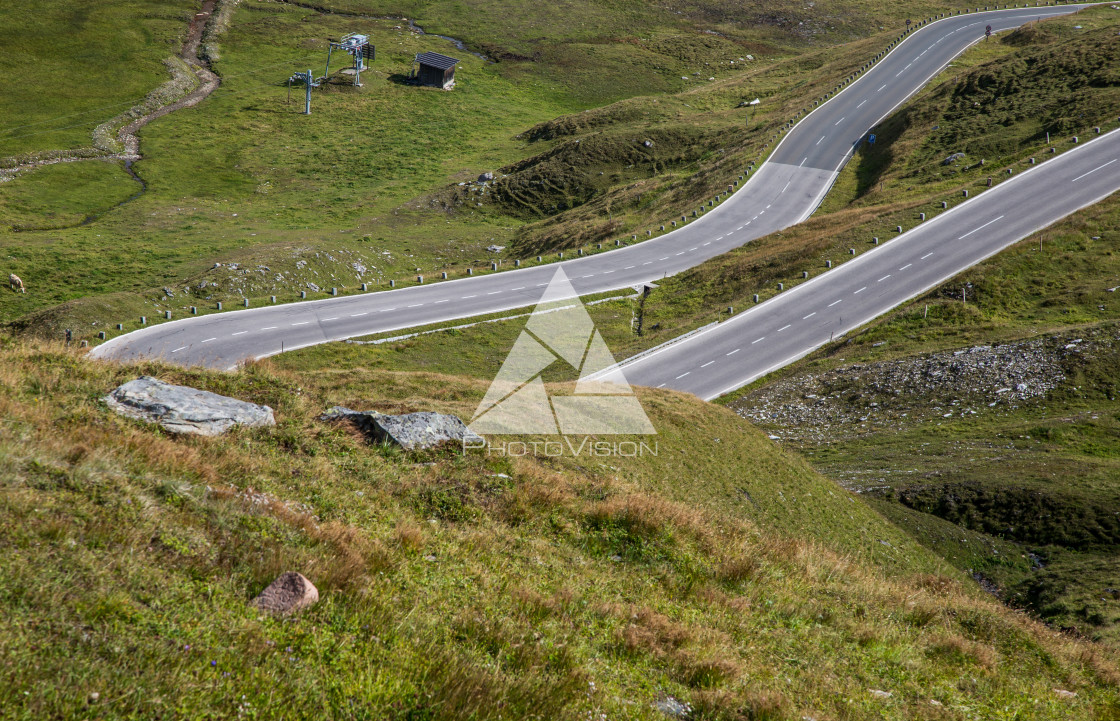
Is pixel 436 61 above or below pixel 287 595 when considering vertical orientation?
above

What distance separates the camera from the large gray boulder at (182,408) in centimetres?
1217

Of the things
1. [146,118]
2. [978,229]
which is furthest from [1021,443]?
[146,118]

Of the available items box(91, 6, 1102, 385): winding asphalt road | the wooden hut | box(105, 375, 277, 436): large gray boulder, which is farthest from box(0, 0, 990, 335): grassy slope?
box(105, 375, 277, 436): large gray boulder

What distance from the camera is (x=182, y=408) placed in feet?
41.4

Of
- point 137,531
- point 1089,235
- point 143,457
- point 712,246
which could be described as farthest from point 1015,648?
point 712,246

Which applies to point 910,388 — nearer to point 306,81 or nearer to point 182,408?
point 182,408

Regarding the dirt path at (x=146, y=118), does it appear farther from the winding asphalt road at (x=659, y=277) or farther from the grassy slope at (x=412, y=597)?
the grassy slope at (x=412, y=597)

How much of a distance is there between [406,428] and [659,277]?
4556 cm

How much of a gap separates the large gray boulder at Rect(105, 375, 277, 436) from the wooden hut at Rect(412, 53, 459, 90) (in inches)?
4764

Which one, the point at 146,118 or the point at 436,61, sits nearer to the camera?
the point at 146,118

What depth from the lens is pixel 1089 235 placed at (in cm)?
4881

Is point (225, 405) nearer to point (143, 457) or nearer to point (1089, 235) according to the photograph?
point (143, 457)

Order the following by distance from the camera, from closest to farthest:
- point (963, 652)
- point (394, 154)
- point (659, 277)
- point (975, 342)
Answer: point (963, 652) < point (975, 342) < point (659, 277) < point (394, 154)

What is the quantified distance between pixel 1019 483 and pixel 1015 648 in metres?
17.3
